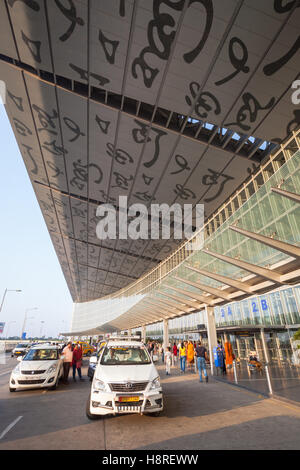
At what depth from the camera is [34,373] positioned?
8.59m

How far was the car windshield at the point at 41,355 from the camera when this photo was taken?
9.60 metres

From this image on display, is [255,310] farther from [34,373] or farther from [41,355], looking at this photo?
[34,373]

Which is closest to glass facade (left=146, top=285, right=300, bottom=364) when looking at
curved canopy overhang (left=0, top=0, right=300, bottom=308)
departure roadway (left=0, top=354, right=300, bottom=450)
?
curved canopy overhang (left=0, top=0, right=300, bottom=308)

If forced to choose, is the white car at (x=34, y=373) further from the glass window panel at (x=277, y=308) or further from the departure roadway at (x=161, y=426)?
the glass window panel at (x=277, y=308)

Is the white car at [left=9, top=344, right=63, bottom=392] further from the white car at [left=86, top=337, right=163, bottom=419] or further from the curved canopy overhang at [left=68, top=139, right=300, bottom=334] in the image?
the curved canopy overhang at [left=68, top=139, right=300, bottom=334]

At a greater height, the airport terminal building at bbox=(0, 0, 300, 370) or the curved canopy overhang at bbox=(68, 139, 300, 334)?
the airport terminal building at bbox=(0, 0, 300, 370)

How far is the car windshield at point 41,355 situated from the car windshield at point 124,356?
4240mm

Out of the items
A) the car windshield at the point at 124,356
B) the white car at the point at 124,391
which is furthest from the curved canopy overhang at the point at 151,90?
the white car at the point at 124,391

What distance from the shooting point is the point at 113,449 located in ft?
12.8

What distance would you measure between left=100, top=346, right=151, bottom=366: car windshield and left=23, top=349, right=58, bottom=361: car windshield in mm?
4240

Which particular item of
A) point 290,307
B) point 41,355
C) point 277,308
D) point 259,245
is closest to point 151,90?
point 259,245

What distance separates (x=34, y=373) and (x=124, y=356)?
4024mm

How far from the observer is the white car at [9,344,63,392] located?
27.4ft
